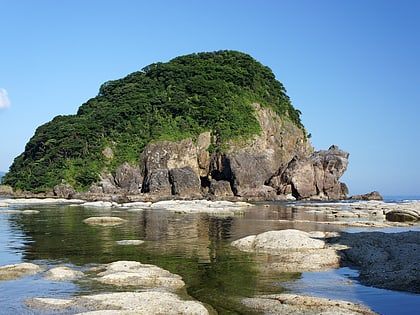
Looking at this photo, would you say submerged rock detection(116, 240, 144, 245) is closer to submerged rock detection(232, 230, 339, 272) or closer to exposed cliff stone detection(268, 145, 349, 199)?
submerged rock detection(232, 230, 339, 272)

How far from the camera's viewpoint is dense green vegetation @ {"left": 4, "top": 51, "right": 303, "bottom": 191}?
374ft

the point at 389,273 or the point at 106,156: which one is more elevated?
the point at 106,156

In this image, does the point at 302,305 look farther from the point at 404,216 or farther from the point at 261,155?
the point at 261,155

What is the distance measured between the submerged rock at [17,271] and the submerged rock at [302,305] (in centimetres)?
945

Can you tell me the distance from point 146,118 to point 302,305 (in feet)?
376

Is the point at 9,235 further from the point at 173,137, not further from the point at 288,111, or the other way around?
the point at 288,111

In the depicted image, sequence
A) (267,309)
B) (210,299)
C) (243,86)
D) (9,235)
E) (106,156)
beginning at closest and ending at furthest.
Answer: (267,309) < (210,299) < (9,235) < (106,156) < (243,86)

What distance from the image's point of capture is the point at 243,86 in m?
139

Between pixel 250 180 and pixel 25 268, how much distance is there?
3406 inches

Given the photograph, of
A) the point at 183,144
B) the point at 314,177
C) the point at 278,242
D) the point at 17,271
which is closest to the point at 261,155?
the point at 314,177

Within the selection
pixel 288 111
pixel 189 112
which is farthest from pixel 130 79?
pixel 288 111

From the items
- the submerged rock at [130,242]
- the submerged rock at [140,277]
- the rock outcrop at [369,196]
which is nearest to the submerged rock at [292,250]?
the submerged rock at [140,277]

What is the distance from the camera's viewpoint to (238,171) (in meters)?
104

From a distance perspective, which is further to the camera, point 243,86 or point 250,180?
point 243,86
